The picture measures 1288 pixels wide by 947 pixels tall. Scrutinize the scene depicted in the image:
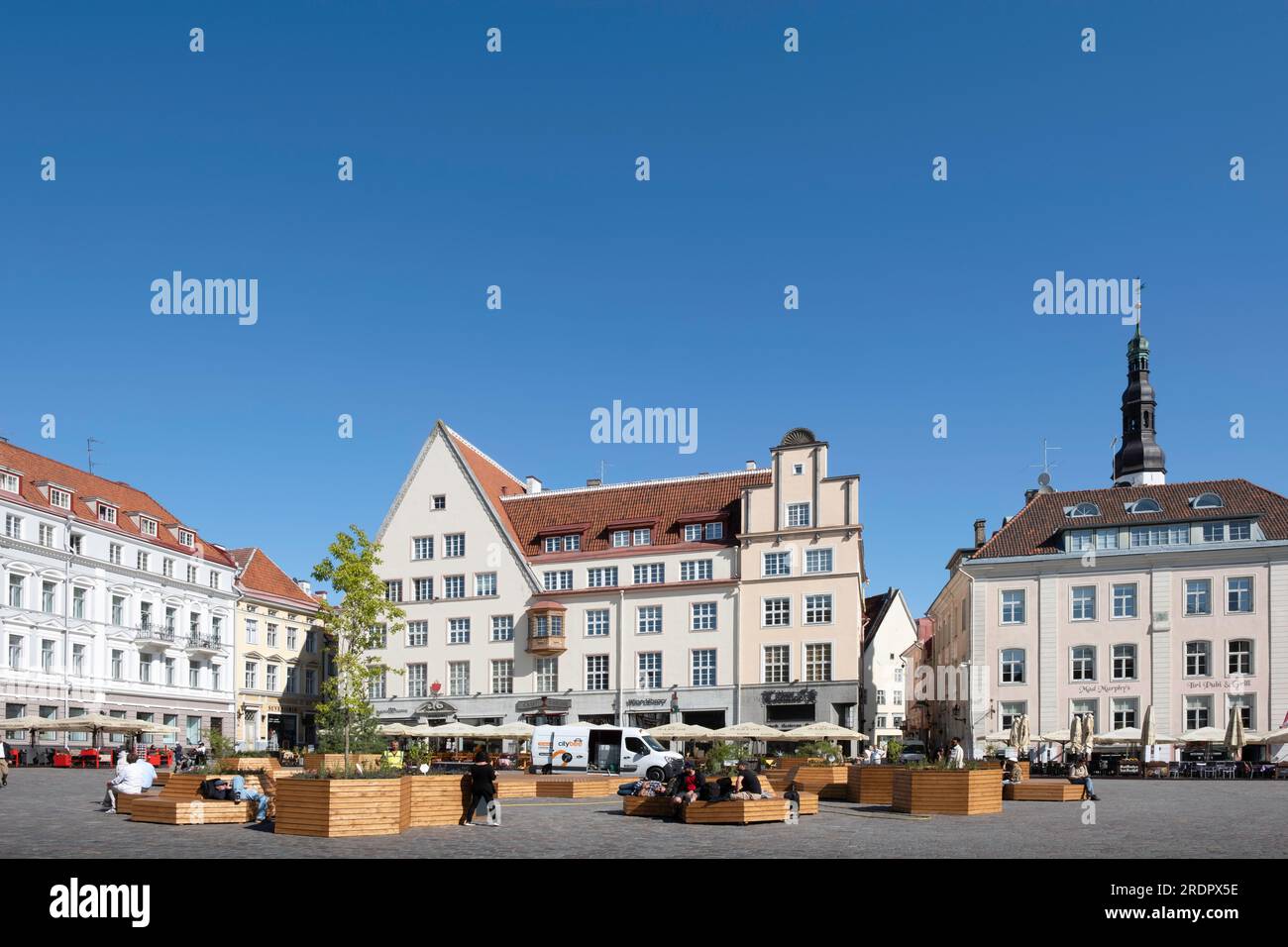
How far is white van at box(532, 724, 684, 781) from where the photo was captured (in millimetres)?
47562

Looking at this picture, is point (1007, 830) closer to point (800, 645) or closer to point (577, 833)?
point (577, 833)

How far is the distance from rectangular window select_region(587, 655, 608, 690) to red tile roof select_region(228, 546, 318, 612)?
22.2 m

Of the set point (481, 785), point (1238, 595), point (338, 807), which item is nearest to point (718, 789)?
point (481, 785)

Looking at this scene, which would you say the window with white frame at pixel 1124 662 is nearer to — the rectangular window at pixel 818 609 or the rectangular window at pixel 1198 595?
the rectangular window at pixel 1198 595

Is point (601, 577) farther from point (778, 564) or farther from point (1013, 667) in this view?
point (1013, 667)

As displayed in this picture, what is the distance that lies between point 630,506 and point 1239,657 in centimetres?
3188

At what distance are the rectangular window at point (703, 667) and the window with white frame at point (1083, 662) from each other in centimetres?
1755

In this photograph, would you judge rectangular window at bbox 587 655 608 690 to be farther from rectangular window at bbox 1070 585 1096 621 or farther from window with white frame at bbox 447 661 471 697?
rectangular window at bbox 1070 585 1096 621

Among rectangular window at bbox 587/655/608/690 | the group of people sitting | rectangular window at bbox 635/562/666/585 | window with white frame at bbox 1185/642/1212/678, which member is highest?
rectangular window at bbox 635/562/666/585

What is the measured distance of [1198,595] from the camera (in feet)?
192

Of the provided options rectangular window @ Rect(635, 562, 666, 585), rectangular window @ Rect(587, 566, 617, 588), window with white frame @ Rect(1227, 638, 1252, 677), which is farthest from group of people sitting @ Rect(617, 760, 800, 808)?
rectangular window @ Rect(587, 566, 617, 588)

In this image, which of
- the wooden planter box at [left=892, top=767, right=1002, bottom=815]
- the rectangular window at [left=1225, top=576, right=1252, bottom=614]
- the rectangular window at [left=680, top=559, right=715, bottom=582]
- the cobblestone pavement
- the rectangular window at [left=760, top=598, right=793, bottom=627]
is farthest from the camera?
the rectangular window at [left=680, top=559, right=715, bottom=582]
